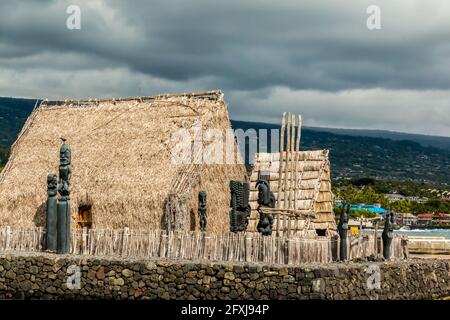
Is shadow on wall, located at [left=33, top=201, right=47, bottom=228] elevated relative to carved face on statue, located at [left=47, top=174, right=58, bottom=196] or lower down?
lower down

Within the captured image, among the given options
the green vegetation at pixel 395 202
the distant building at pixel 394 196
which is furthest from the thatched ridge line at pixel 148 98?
the distant building at pixel 394 196

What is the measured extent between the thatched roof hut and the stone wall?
5.56m

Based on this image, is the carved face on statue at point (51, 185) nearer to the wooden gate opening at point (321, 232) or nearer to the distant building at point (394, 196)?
the wooden gate opening at point (321, 232)

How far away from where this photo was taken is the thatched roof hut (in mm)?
26906

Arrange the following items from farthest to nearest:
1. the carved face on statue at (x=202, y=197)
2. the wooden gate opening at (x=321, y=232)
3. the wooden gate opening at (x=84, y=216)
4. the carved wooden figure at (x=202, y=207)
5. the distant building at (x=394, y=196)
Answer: the distant building at (x=394, y=196), the wooden gate opening at (x=321, y=232), the wooden gate opening at (x=84, y=216), the carved face on statue at (x=202, y=197), the carved wooden figure at (x=202, y=207)

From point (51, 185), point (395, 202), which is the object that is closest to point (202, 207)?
point (51, 185)

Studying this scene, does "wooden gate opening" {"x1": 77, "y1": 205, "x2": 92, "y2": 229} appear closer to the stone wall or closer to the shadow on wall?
the shadow on wall

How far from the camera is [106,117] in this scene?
32.7 meters

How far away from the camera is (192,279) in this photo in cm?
2014

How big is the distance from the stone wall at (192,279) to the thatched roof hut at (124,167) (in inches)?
219

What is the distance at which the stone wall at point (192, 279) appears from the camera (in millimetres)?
19469

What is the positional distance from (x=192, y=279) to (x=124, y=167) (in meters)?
9.68

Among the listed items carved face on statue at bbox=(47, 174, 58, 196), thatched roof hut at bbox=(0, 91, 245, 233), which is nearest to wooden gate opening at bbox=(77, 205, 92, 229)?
thatched roof hut at bbox=(0, 91, 245, 233)
